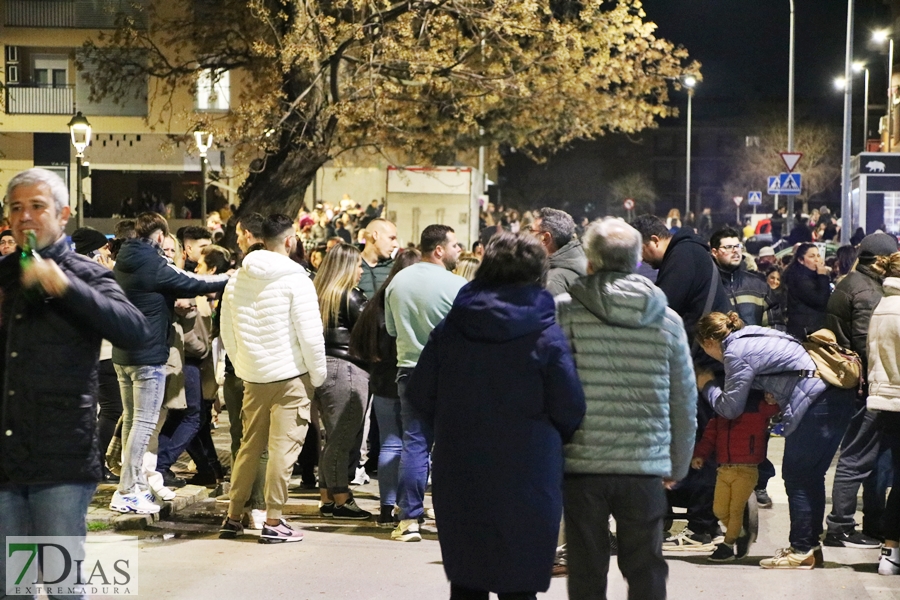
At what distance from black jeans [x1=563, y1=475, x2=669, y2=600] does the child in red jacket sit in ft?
7.70

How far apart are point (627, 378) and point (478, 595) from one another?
1.09m

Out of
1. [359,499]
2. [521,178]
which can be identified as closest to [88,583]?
[359,499]

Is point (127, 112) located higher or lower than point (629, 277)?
higher

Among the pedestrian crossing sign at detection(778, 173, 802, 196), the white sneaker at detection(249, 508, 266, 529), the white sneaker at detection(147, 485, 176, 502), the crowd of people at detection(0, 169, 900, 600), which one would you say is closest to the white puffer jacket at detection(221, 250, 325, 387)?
the crowd of people at detection(0, 169, 900, 600)

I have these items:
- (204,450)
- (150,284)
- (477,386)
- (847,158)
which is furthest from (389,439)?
(847,158)

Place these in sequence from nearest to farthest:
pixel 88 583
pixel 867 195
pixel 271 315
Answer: pixel 88 583 < pixel 271 315 < pixel 867 195

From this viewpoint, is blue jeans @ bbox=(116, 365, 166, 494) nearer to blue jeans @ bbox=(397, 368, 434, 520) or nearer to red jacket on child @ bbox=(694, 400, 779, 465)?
blue jeans @ bbox=(397, 368, 434, 520)

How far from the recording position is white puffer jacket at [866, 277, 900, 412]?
7426mm

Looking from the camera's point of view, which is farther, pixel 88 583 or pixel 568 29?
pixel 568 29

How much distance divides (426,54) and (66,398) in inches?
588

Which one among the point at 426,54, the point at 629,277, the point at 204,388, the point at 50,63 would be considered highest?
the point at 50,63

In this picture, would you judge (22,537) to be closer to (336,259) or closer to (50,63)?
(336,259)

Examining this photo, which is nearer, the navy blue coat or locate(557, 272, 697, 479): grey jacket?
the navy blue coat

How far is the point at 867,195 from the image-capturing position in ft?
85.4
